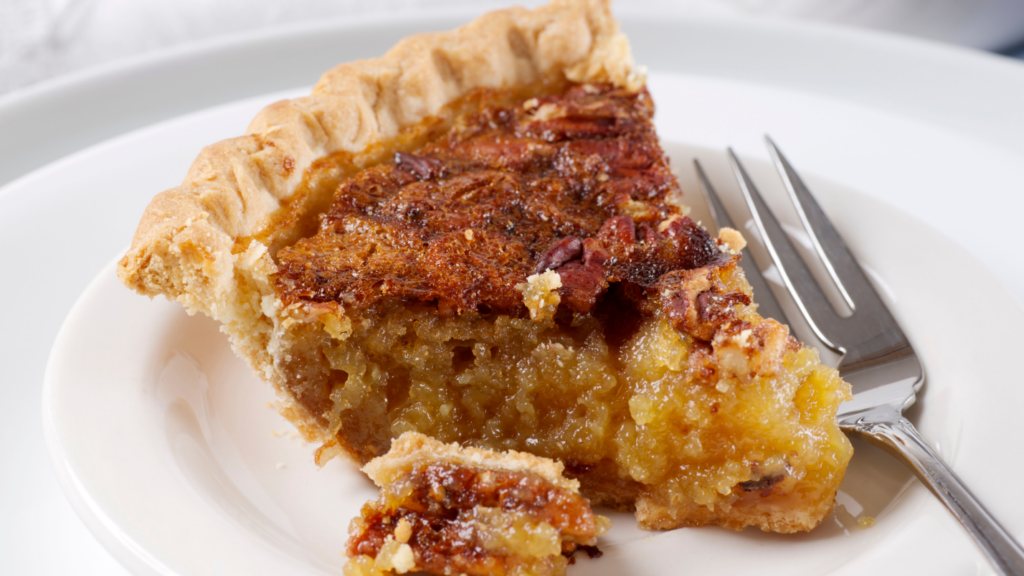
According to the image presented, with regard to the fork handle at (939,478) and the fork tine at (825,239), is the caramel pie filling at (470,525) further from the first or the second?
the fork tine at (825,239)

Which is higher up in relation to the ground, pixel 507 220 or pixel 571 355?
pixel 507 220

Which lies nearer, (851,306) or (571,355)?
(571,355)

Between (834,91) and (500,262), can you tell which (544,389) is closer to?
(500,262)

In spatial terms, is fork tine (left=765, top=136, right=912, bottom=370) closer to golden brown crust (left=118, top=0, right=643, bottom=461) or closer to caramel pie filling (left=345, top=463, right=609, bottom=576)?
golden brown crust (left=118, top=0, right=643, bottom=461)

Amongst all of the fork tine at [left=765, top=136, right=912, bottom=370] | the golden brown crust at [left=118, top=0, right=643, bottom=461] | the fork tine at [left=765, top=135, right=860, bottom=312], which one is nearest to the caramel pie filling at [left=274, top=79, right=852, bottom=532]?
the golden brown crust at [left=118, top=0, right=643, bottom=461]

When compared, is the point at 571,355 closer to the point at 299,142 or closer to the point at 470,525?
the point at 470,525

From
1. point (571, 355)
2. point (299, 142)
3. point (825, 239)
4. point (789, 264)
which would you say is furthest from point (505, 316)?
point (825, 239)
